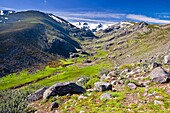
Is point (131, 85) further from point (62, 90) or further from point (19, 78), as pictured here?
point (19, 78)

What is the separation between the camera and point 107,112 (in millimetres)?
22984

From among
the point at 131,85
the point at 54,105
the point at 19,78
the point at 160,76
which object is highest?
the point at 160,76

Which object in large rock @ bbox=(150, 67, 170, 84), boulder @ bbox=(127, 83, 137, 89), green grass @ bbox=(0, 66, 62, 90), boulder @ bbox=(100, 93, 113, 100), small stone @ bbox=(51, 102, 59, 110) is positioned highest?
large rock @ bbox=(150, 67, 170, 84)

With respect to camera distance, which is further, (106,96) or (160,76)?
(160,76)

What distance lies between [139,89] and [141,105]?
6.08 metres

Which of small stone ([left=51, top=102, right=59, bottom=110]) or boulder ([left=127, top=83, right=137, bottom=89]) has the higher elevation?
boulder ([left=127, top=83, right=137, bottom=89])

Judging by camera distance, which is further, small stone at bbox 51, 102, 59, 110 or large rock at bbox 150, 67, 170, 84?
large rock at bbox 150, 67, 170, 84

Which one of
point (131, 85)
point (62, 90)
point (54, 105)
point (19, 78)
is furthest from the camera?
point (19, 78)

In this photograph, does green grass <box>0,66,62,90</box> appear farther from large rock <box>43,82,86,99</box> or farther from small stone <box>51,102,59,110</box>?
small stone <box>51,102,59,110</box>

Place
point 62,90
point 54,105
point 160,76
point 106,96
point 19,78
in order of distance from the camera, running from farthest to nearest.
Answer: point 19,78, point 160,76, point 62,90, point 106,96, point 54,105

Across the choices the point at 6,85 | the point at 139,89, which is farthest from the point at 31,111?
the point at 6,85

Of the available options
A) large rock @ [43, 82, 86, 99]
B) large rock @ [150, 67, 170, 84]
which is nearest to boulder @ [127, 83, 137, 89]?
large rock @ [150, 67, 170, 84]

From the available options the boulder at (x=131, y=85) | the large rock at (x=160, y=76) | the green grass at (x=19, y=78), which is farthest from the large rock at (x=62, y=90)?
the green grass at (x=19, y=78)

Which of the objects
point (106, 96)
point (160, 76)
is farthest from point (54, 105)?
point (160, 76)
